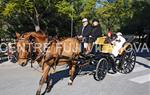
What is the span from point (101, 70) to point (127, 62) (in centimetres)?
175

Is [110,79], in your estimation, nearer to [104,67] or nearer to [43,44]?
[104,67]

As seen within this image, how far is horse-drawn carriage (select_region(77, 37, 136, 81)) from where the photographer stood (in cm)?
1035

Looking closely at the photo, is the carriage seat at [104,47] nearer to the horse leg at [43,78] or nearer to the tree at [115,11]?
the horse leg at [43,78]

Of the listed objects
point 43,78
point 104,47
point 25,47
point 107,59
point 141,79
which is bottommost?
point 141,79

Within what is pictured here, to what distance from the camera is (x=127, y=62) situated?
1170cm

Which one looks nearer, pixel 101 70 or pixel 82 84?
pixel 82 84

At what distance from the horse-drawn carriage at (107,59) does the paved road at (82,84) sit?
0.88ft

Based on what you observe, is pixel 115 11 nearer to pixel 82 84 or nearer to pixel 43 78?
pixel 82 84

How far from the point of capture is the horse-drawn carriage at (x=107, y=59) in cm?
1035

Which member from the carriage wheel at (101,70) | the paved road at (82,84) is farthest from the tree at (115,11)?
the carriage wheel at (101,70)

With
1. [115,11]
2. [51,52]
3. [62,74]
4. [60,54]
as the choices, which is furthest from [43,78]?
[115,11]

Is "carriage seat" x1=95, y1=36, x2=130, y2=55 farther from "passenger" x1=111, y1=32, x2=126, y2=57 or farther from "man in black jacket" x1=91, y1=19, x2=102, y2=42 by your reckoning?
"man in black jacket" x1=91, y1=19, x2=102, y2=42

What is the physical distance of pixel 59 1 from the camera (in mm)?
19312

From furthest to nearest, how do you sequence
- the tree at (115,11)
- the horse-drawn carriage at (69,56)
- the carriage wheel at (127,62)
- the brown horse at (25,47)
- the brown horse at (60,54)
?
the tree at (115,11) → the carriage wheel at (127,62) → the brown horse at (60,54) → the horse-drawn carriage at (69,56) → the brown horse at (25,47)
